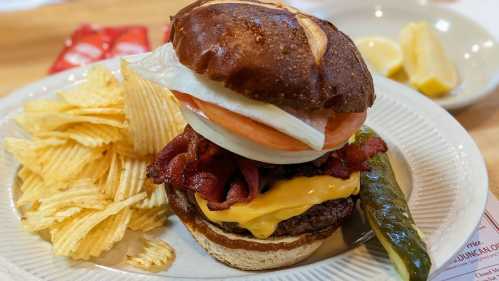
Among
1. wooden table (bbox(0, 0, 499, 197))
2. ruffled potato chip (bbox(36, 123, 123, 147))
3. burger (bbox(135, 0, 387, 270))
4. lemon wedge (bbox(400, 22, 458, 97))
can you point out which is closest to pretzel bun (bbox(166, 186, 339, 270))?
burger (bbox(135, 0, 387, 270))

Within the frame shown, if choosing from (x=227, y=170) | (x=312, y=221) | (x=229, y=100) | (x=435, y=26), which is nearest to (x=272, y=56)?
(x=229, y=100)

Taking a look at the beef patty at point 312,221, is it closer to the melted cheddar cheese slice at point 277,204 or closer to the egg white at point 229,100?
the melted cheddar cheese slice at point 277,204

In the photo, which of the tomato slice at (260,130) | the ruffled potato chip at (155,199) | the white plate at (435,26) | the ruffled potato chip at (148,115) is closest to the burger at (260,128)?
the tomato slice at (260,130)

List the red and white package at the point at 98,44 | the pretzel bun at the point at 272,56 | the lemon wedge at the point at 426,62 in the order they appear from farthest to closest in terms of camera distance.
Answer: the red and white package at the point at 98,44 < the lemon wedge at the point at 426,62 < the pretzel bun at the point at 272,56

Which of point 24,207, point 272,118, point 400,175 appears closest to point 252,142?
point 272,118

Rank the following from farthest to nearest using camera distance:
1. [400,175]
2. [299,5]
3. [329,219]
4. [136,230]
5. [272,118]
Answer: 1. [299,5]
2. [400,175]
3. [136,230]
4. [329,219]
5. [272,118]

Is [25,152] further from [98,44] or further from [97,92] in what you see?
[98,44]

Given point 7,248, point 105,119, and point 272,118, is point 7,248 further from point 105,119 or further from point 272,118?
point 272,118
